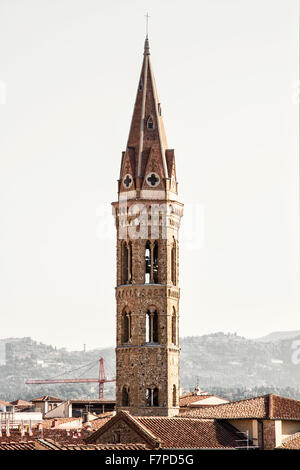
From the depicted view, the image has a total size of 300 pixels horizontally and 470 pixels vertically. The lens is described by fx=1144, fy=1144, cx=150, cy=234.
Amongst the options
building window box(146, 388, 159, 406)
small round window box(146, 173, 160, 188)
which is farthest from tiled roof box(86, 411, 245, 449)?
small round window box(146, 173, 160, 188)

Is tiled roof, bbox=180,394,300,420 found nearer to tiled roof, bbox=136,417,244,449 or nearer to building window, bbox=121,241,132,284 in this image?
tiled roof, bbox=136,417,244,449

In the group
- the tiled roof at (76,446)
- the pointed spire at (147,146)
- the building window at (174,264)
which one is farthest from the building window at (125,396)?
the tiled roof at (76,446)

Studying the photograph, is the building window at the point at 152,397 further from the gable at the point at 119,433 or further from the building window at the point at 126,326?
the gable at the point at 119,433

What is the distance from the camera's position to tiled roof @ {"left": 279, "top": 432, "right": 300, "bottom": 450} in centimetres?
4203

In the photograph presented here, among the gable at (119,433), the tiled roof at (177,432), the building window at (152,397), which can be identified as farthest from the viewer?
the building window at (152,397)

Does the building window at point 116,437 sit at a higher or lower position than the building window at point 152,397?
lower

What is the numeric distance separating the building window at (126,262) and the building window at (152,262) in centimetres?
83

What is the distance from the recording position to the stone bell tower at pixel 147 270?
55.6 meters

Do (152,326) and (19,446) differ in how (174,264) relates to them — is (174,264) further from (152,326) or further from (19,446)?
(19,446)

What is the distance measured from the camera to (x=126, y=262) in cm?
5650

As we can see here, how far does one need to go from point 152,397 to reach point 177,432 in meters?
12.2

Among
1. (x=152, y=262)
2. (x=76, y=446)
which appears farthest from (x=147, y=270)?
(x=76, y=446)

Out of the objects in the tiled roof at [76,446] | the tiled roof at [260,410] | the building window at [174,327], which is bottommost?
the tiled roof at [76,446]
